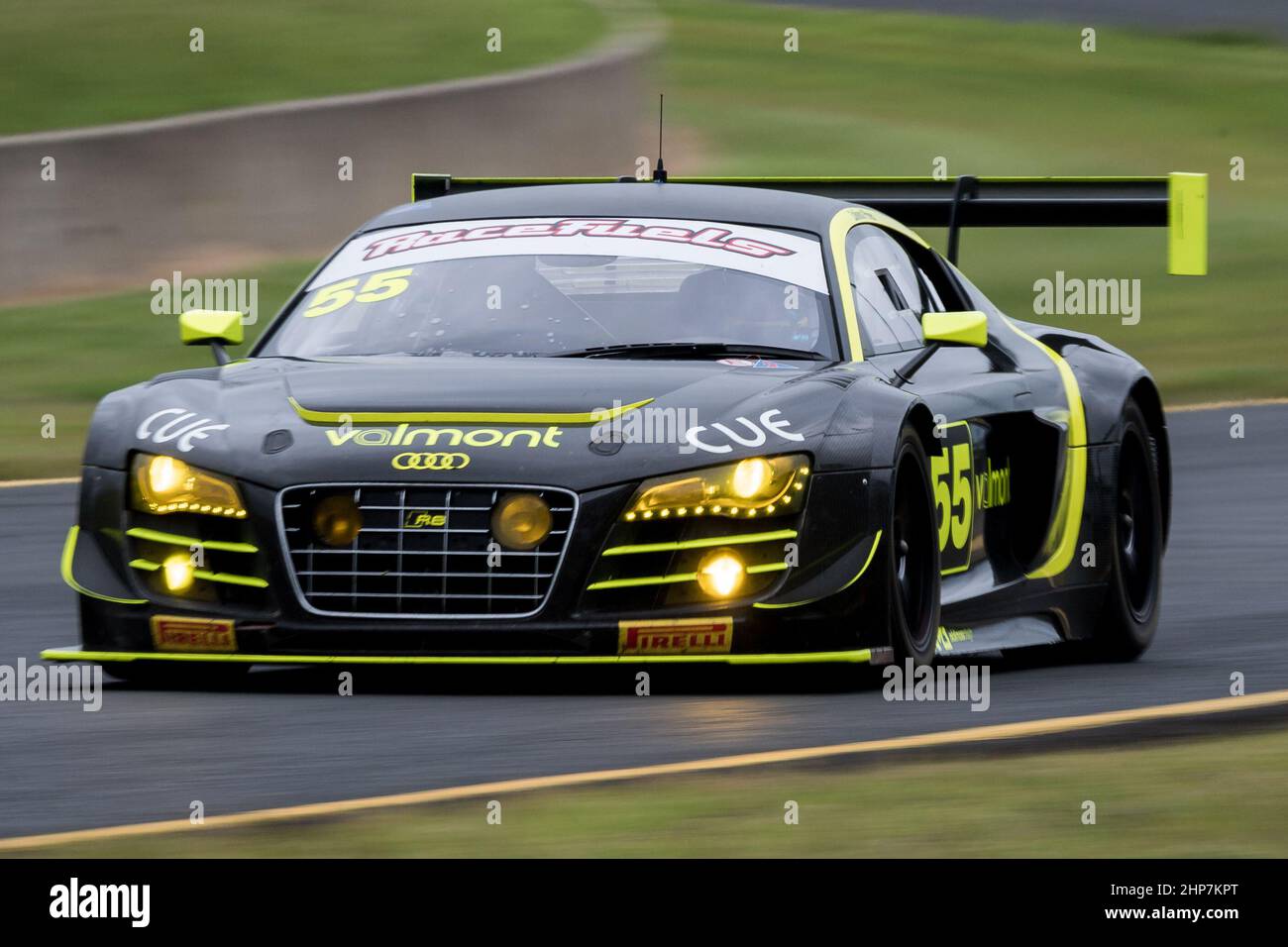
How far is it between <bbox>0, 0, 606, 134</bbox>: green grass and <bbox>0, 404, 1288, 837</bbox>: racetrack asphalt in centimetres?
1425

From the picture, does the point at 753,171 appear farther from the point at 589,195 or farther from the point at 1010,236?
the point at 589,195

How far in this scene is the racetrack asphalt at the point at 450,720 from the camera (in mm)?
5828

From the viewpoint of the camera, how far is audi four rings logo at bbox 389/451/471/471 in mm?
6922

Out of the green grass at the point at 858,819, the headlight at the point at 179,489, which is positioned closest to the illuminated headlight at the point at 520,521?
the headlight at the point at 179,489

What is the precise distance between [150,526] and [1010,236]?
795 inches

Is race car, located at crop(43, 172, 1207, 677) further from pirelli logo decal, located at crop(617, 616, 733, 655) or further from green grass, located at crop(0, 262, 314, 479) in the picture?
green grass, located at crop(0, 262, 314, 479)

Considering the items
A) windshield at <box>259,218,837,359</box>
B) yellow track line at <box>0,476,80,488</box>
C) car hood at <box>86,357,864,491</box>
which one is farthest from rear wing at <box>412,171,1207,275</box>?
yellow track line at <box>0,476,80,488</box>

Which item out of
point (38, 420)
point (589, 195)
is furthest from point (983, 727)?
point (38, 420)

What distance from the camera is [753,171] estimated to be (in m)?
28.4

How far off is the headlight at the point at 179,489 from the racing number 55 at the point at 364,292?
1.19 m

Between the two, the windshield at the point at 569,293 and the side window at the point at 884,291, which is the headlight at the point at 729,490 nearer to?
the windshield at the point at 569,293

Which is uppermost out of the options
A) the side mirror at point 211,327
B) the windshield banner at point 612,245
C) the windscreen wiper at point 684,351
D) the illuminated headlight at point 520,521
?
the windshield banner at point 612,245
